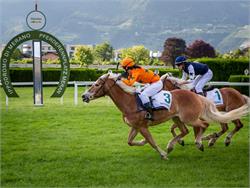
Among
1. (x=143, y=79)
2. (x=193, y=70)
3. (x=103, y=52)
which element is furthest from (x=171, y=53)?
(x=143, y=79)

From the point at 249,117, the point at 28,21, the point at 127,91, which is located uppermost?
the point at 28,21

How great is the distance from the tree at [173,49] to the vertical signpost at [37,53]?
34581 millimetres

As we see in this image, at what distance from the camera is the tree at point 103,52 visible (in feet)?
205

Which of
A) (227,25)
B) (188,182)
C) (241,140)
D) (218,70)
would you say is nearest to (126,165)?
(188,182)

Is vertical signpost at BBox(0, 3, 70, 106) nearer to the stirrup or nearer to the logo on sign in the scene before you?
the logo on sign

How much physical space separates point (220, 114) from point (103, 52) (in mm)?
58047

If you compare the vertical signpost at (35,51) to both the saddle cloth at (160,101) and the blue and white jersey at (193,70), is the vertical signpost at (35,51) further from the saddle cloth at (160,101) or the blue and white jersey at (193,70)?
the saddle cloth at (160,101)

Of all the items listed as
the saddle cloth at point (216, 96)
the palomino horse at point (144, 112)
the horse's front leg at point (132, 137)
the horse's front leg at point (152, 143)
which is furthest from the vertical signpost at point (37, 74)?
the horse's front leg at point (152, 143)

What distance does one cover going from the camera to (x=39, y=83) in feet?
47.5

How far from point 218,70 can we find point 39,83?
938 centimetres

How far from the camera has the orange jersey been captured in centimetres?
733

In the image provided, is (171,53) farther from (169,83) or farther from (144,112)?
(144,112)

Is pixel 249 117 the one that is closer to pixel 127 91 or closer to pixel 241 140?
pixel 241 140

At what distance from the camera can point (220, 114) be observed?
24.9ft
